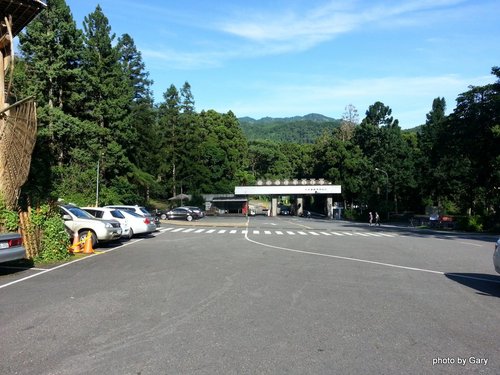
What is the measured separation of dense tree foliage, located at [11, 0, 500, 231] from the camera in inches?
1452

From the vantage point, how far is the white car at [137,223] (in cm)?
2348

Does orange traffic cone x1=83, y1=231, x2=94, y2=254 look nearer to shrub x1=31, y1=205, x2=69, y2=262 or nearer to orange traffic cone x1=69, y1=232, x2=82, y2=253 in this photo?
orange traffic cone x1=69, y1=232, x2=82, y2=253

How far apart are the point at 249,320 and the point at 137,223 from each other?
59.1ft

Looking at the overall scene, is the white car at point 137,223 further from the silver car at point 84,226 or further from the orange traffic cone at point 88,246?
the orange traffic cone at point 88,246

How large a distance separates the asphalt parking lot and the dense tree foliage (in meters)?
6.27

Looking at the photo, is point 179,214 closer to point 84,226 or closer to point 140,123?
point 140,123

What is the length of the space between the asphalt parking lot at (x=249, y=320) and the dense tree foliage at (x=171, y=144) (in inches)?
247

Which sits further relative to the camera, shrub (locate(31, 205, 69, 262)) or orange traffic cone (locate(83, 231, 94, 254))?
orange traffic cone (locate(83, 231, 94, 254))

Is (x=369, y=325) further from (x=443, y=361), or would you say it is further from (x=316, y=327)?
(x=443, y=361)

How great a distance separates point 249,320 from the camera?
6.71 meters

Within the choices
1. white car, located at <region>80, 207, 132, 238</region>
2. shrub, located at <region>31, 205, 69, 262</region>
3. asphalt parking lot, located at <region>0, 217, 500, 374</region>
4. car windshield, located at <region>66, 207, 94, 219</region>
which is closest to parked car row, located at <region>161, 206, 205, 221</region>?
white car, located at <region>80, 207, 132, 238</region>

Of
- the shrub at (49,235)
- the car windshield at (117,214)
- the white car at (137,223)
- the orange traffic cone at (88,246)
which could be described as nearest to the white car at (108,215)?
the car windshield at (117,214)

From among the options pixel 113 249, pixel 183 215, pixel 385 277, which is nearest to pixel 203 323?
pixel 385 277

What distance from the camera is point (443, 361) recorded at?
16.6 feet
